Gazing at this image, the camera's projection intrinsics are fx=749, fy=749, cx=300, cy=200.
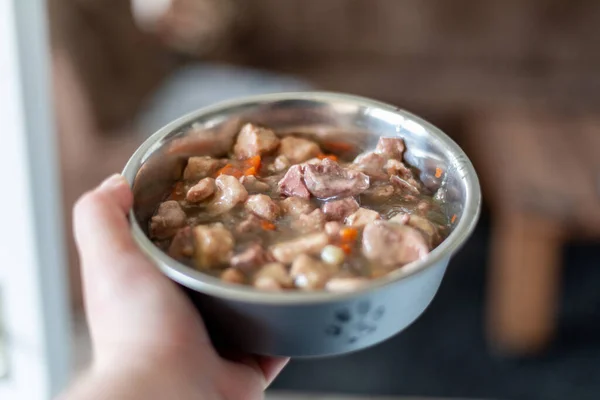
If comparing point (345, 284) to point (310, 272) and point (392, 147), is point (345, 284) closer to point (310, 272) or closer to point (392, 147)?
point (310, 272)

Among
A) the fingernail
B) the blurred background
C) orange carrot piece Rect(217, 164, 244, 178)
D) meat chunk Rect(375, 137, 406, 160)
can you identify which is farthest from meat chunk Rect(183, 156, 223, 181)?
the blurred background

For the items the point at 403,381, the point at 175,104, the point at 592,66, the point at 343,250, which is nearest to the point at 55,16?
the point at 175,104

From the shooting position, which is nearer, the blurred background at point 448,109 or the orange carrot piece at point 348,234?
the orange carrot piece at point 348,234

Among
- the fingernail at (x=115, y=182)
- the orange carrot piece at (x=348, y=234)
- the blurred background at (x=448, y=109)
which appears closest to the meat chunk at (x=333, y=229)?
the orange carrot piece at (x=348, y=234)

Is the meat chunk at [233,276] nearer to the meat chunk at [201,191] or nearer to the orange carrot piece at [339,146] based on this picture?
the meat chunk at [201,191]

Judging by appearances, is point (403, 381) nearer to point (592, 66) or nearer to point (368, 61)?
point (368, 61)

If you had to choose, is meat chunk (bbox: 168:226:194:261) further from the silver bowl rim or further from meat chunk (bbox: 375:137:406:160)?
meat chunk (bbox: 375:137:406:160)
